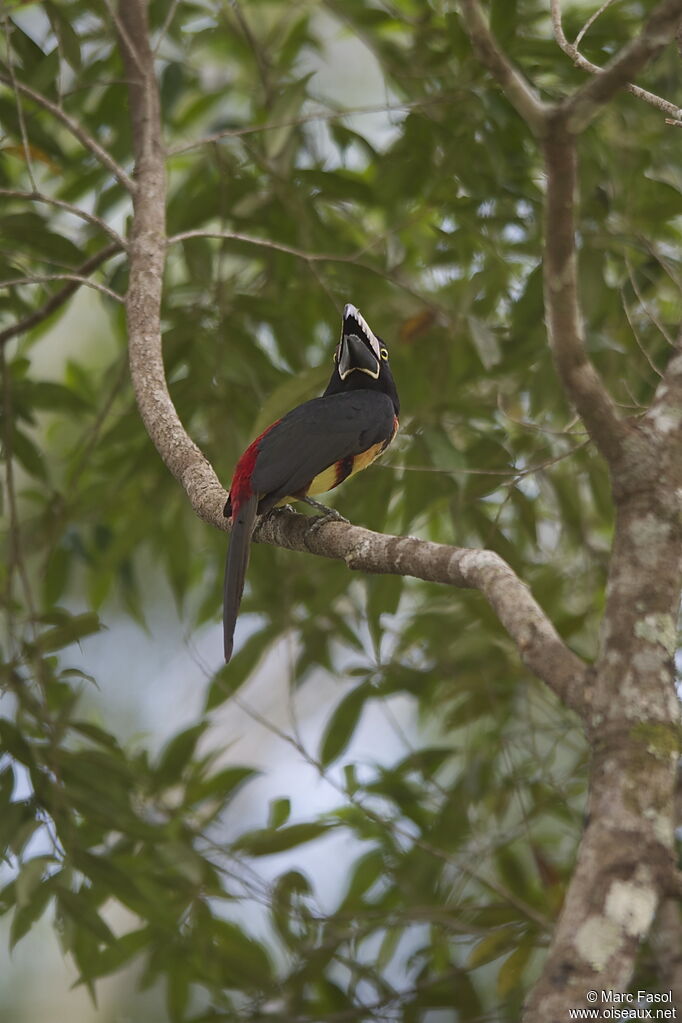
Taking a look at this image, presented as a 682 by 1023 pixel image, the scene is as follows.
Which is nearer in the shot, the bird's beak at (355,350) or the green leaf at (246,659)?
the bird's beak at (355,350)

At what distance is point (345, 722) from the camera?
12.9 ft

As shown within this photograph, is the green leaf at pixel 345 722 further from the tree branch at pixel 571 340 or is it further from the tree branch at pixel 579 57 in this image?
the tree branch at pixel 571 340

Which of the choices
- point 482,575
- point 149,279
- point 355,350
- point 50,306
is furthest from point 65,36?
point 482,575

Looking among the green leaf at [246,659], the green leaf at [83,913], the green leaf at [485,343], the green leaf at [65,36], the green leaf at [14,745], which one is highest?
the green leaf at [65,36]

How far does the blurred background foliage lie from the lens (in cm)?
319

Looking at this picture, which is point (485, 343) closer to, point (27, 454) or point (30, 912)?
point (27, 454)

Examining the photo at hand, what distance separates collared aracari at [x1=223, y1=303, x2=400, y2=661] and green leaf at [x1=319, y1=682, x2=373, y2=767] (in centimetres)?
103

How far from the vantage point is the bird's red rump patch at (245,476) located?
262 cm

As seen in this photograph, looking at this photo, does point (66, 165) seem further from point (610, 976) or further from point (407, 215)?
point (610, 976)

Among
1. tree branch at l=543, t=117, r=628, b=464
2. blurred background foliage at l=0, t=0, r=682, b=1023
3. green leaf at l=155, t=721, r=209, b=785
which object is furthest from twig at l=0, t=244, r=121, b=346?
tree branch at l=543, t=117, r=628, b=464

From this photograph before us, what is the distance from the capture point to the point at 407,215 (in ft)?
13.1

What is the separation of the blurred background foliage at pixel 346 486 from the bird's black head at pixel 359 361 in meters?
0.08

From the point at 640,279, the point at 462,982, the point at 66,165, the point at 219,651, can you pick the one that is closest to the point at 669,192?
the point at 640,279

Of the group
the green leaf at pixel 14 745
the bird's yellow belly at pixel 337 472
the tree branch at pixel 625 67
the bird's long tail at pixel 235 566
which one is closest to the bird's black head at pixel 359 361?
the bird's yellow belly at pixel 337 472
